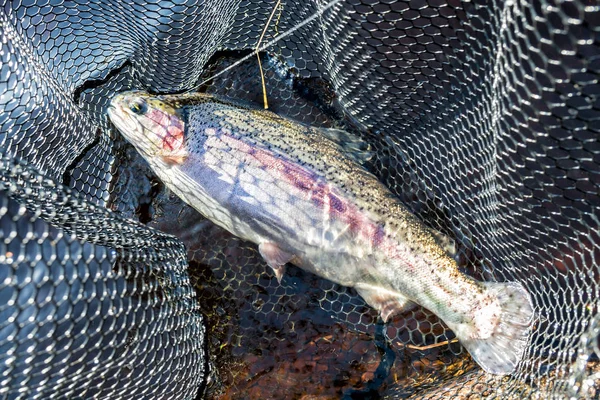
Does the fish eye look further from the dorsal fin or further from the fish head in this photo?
the dorsal fin

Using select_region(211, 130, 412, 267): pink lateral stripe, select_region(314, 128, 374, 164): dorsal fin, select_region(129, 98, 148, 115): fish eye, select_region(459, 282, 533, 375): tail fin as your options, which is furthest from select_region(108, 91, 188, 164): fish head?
select_region(459, 282, 533, 375): tail fin

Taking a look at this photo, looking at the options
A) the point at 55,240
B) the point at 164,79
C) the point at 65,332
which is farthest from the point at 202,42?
the point at 65,332

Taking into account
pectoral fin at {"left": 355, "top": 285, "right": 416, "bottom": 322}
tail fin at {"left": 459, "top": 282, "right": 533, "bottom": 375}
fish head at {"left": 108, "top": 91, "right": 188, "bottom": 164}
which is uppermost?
fish head at {"left": 108, "top": 91, "right": 188, "bottom": 164}

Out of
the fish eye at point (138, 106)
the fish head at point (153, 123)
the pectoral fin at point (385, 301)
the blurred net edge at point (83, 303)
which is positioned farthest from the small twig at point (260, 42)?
the pectoral fin at point (385, 301)

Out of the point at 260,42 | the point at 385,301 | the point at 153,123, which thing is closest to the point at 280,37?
the point at 260,42

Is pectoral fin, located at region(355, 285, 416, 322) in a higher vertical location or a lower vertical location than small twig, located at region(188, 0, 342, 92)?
lower
